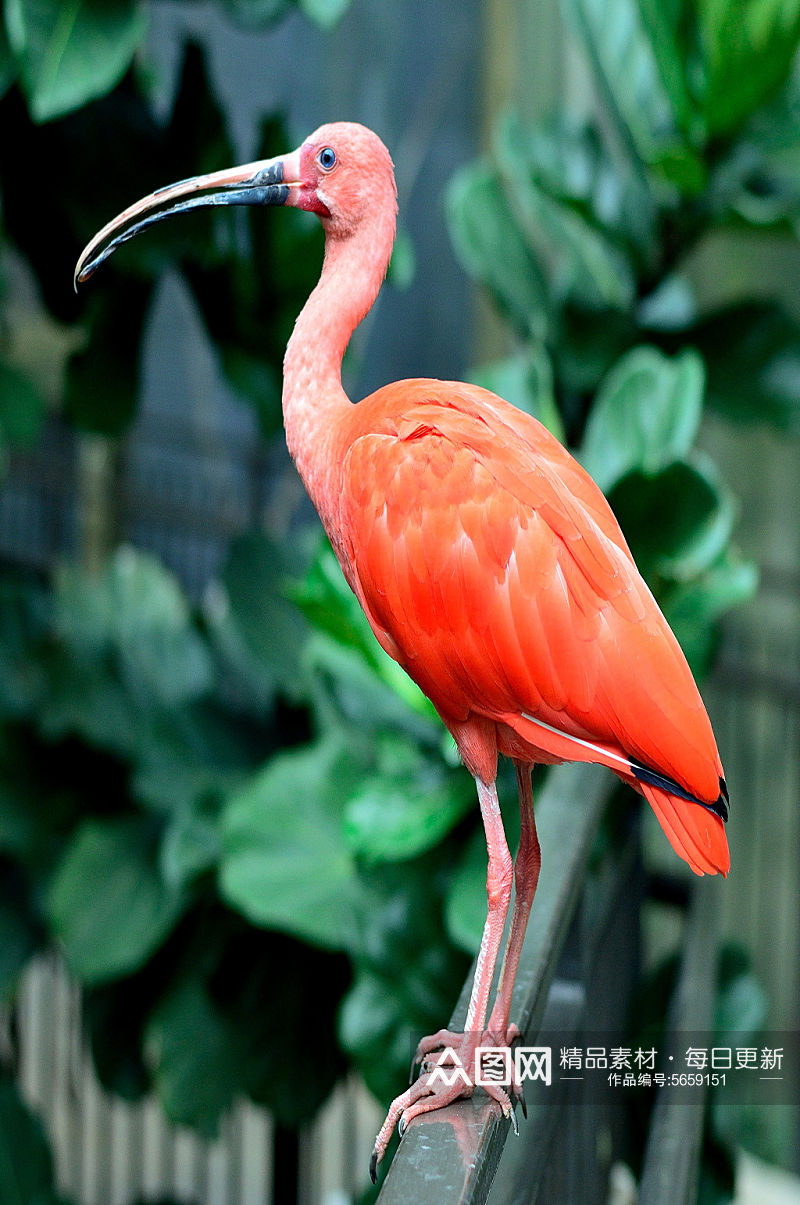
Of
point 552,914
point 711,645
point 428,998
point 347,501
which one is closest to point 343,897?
point 428,998

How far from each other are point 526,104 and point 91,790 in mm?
2705

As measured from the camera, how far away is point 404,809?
1922 mm

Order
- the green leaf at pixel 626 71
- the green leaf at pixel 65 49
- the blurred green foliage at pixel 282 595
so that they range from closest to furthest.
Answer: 1. the green leaf at pixel 65 49
2. the blurred green foliage at pixel 282 595
3. the green leaf at pixel 626 71

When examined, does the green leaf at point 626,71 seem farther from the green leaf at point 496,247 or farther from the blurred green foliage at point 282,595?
the green leaf at point 496,247

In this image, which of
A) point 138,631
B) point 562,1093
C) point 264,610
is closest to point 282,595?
point 264,610

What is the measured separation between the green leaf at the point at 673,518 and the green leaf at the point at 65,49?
103cm

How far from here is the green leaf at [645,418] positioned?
1.99m

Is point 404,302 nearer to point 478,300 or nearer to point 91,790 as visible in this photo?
point 478,300

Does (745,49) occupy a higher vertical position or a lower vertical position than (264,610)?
higher

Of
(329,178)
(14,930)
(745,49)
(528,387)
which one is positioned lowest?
(14,930)

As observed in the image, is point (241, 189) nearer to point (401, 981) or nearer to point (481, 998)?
point (481, 998)

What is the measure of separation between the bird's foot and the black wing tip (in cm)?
27

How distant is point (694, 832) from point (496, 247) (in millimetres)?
1791

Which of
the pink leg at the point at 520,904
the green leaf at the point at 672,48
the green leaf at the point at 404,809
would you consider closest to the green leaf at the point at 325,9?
the green leaf at the point at 672,48
